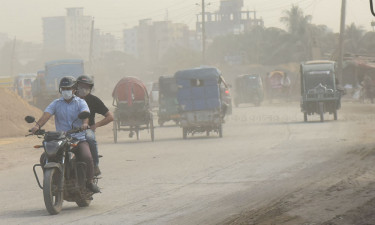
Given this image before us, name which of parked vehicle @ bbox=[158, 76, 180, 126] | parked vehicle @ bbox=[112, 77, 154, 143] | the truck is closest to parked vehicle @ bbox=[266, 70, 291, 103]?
the truck

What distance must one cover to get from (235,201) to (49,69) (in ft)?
143

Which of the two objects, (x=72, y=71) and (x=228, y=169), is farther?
(x=72, y=71)

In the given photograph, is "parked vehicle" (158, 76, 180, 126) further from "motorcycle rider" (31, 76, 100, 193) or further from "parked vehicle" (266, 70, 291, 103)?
"parked vehicle" (266, 70, 291, 103)

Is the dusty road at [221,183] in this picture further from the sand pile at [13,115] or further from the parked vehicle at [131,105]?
the sand pile at [13,115]

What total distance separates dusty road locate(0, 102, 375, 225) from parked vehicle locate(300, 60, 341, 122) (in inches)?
287

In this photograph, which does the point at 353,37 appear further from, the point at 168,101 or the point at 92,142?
the point at 92,142

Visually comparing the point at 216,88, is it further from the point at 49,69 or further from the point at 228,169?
the point at 49,69

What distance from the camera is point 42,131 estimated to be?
1060 cm

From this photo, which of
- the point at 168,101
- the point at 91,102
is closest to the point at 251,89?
the point at 168,101

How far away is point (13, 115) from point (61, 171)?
1135 inches

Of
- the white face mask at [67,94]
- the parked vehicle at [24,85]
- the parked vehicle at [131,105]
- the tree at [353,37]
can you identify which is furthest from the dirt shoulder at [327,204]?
the tree at [353,37]

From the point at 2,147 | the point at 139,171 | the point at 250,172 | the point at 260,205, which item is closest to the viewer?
the point at 260,205

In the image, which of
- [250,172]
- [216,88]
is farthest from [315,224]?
[216,88]

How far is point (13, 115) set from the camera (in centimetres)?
3856
